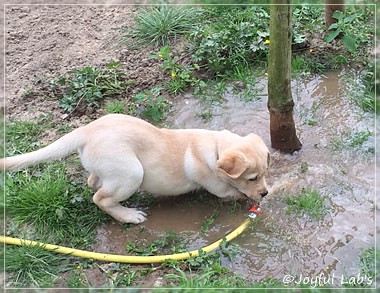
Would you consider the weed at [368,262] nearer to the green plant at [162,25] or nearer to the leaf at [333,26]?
the leaf at [333,26]

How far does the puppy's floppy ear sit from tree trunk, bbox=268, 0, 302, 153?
0.81 meters

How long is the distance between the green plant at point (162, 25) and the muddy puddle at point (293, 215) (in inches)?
47.2

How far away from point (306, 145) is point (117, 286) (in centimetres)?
220

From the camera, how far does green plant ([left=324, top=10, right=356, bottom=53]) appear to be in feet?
20.0

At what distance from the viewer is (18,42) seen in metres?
6.71

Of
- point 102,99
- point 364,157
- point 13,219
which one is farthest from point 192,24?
point 13,219

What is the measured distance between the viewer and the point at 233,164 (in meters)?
4.31

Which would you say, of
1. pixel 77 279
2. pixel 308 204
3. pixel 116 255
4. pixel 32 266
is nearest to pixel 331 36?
pixel 308 204

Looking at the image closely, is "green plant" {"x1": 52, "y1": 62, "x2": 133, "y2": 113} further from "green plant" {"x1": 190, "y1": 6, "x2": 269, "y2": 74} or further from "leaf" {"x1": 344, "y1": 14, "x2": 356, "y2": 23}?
"leaf" {"x1": 344, "y1": 14, "x2": 356, "y2": 23}

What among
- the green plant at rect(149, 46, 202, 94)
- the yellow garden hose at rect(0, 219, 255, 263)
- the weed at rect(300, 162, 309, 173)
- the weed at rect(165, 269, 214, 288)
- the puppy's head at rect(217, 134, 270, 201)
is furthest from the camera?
the green plant at rect(149, 46, 202, 94)

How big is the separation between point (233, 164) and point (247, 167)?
0.11m

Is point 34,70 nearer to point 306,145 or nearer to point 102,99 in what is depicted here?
point 102,99

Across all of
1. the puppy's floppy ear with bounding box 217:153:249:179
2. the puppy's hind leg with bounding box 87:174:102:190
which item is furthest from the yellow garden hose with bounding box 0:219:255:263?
the puppy's hind leg with bounding box 87:174:102:190

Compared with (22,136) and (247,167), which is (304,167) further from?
(22,136)
